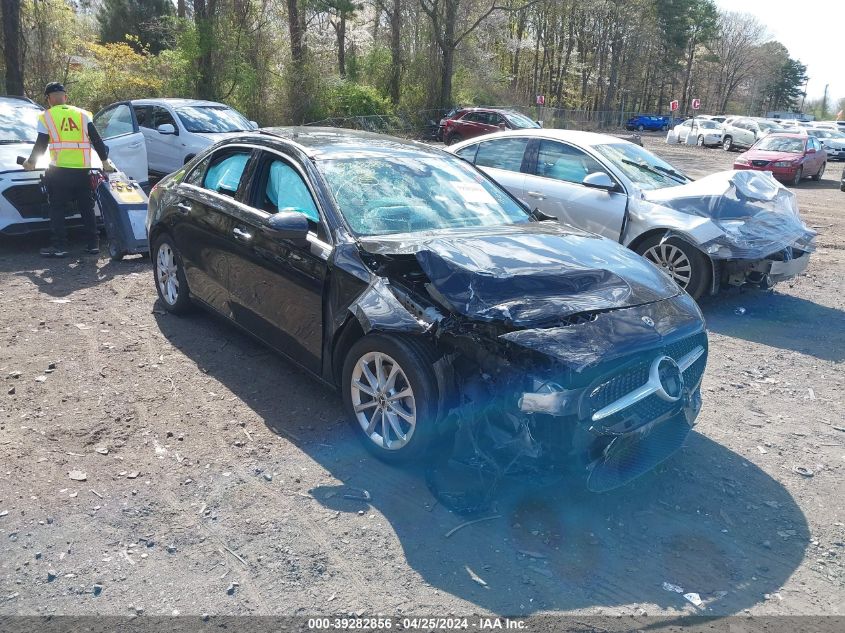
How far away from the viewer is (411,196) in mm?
4711

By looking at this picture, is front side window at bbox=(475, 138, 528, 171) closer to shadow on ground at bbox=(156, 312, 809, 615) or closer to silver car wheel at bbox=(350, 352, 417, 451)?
shadow on ground at bbox=(156, 312, 809, 615)

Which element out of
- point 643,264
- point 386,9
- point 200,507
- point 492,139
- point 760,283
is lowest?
point 200,507

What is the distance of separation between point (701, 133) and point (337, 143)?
38.1 m

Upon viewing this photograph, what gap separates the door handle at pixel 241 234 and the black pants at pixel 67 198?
4071 millimetres

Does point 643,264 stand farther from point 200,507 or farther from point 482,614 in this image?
point 200,507

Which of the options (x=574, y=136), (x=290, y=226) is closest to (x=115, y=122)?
(x=574, y=136)

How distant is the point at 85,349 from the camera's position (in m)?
5.62

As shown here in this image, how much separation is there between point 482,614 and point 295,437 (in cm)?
185

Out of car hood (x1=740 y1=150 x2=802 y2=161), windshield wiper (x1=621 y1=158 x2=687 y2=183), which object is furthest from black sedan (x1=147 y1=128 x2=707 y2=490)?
car hood (x1=740 y1=150 x2=802 y2=161)

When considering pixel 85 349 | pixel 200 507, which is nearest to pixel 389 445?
pixel 200 507

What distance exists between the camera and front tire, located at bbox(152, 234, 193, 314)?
19.7 ft

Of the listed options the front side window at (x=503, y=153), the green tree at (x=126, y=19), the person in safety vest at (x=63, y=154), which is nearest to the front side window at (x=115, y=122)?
the person in safety vest at (x=63, y=154)

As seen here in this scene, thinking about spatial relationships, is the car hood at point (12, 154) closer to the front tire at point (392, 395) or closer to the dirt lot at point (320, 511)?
the dirt lot at point (320, 511)

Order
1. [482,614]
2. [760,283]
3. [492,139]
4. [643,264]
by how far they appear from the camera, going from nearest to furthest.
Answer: [482,614] < [643,264] < [760,283] < [492,139]
